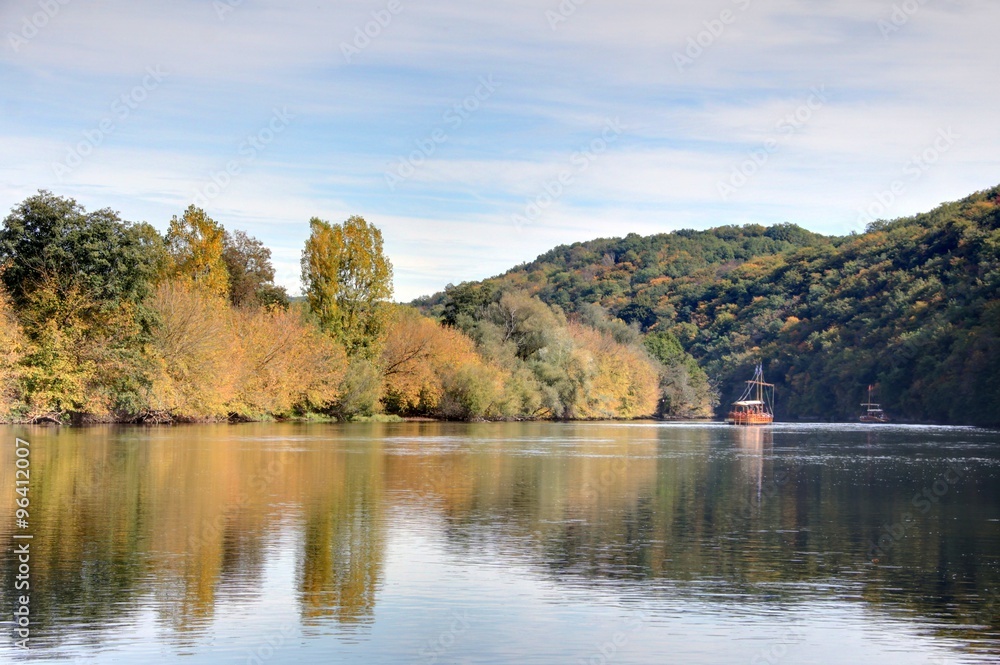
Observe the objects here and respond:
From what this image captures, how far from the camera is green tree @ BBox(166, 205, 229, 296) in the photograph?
2645 inches

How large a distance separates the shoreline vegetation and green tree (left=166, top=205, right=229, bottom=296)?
125 mm

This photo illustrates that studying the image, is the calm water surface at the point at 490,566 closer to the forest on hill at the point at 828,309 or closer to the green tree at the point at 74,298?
the green tree at the point at 74,298

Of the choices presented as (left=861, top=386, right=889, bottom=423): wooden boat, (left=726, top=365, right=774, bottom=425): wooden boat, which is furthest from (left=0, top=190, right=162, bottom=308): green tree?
(left=861, top=386, right=889, bottom=423): wooden boat

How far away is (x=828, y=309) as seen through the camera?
13338 cm

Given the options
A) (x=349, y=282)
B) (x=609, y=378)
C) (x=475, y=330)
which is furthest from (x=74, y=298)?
(x=609, y=378)

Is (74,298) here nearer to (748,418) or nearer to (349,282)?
(349,282)

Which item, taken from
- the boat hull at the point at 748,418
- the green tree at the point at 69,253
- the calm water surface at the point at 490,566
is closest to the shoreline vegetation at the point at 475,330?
the green tree at the point at 69,253

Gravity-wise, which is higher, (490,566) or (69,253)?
(69,253)

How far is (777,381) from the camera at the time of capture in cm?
14150

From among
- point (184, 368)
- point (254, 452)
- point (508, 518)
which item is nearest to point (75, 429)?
point (184, 368)

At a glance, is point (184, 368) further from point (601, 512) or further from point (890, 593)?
point (890, 593)

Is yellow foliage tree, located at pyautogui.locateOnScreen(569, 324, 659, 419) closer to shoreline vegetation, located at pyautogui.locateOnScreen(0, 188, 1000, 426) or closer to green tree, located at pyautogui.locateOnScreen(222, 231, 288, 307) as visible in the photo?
shoreline vegetation, located at pyautogui.locateOnScreen(0, 188, 1000, 426)

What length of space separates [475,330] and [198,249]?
100 feet

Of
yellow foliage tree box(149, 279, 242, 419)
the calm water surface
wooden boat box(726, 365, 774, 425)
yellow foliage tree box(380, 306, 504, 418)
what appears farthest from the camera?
wooden boat box(726, 365, 774, 425)
